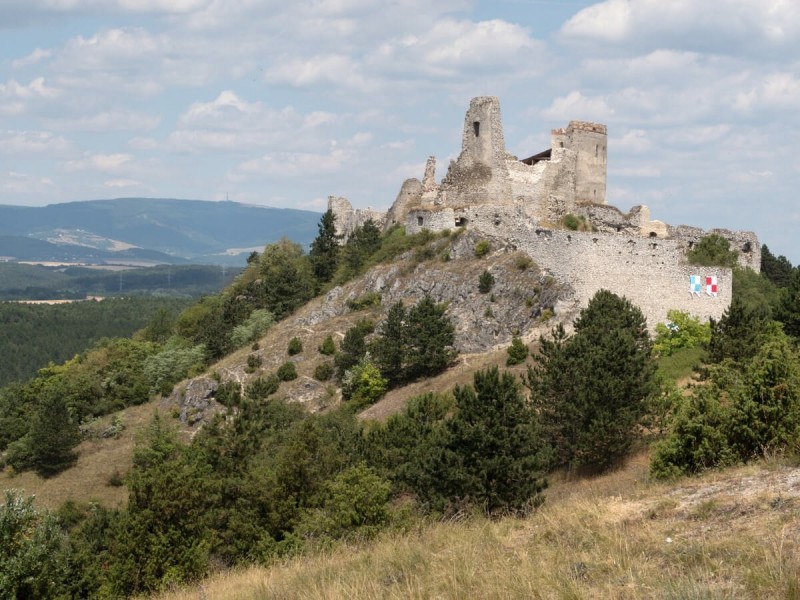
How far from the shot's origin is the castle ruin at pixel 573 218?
135 ft

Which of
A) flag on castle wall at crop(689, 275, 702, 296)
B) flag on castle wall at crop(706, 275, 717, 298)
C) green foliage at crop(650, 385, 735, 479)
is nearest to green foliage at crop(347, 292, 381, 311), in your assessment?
flag on castle wall at crop(689, 275, 702, 296)

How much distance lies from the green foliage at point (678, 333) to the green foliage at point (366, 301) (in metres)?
17.8

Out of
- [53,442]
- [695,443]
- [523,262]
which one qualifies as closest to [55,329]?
[53,442]

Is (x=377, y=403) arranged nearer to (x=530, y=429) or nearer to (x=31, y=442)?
(x=530, y=429)

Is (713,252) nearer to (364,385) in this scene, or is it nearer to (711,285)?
(711,285)

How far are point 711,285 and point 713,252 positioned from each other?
47.4 feet

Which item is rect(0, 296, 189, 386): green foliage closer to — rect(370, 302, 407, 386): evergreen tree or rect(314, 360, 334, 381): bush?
rect(314, 360, 334, 381): bush

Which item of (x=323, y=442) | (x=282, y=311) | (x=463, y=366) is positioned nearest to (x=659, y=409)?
(x=323, y=442)

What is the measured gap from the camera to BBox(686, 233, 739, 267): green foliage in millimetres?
52281

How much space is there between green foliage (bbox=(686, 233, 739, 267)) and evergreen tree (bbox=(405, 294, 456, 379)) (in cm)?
1540

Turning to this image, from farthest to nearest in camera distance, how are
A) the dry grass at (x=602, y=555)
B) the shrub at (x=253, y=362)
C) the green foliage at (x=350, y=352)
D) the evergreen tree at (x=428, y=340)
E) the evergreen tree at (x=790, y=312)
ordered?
the shrub at (x=253, y=362) < the green foliage at (x=350, y=352) < the evergreen tree at (x=428, y=340) < the evergreen tree at (x=790, y=312) < the dry grass at (x=602, y=555)

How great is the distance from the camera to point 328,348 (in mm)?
51062

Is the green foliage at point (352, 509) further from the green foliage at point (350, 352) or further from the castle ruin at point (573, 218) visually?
the green foliage at point (350, 352)

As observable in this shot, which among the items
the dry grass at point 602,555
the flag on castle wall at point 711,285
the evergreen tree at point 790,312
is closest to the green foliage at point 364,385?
the flag on castle wall at point 711,285
